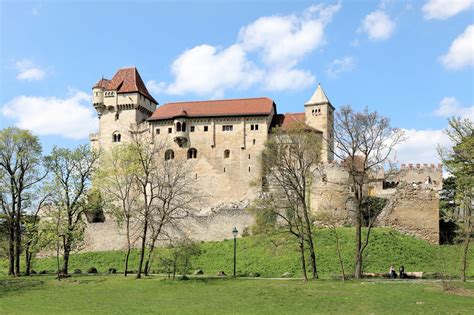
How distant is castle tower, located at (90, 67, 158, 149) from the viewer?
231 feet

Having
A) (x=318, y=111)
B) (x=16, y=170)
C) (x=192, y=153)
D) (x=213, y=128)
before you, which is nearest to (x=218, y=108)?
(x=213, y=128)

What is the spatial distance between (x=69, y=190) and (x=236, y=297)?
1791 centimetres

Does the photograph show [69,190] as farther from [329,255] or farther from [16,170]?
[329,255]

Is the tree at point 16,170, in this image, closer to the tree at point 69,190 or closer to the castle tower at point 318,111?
the tree at point 69,190

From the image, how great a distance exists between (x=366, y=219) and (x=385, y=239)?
28.8ft

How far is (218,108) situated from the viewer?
68000mm

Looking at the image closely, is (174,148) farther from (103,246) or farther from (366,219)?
(366,219)

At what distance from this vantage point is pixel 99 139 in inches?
2825

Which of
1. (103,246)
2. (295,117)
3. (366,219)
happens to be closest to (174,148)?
(295,117)

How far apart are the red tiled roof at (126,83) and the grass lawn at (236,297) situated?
44.0m

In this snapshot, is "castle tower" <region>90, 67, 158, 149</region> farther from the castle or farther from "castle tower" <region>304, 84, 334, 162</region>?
"castle tower" <region>304, 84, 334, 162</region>

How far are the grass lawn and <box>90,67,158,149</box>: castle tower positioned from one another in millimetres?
Answer: 41695

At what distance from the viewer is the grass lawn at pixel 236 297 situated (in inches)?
798

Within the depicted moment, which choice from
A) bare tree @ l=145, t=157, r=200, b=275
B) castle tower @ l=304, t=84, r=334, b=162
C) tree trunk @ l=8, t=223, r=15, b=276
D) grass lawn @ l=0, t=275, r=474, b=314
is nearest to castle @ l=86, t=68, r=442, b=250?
castle tower @ l=304, t=84, r=334, b=162
